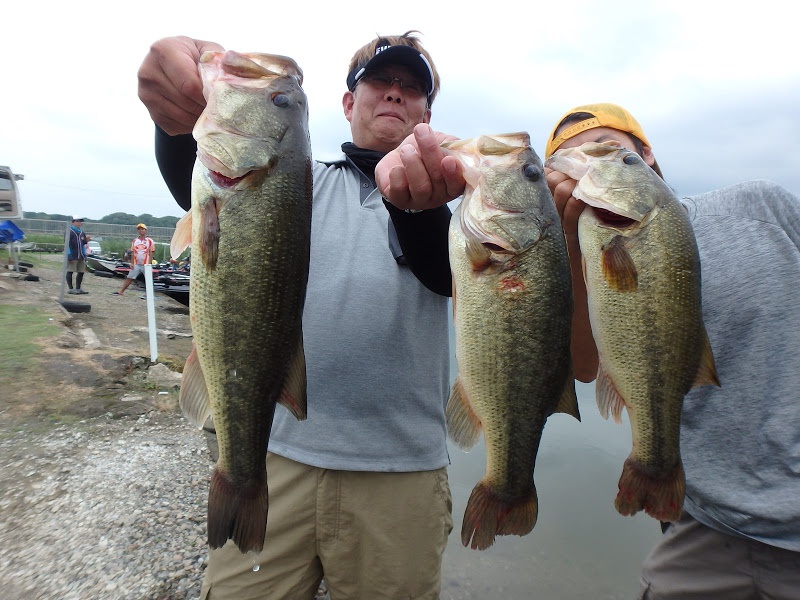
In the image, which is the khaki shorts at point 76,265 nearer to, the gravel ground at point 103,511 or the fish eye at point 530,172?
the gravel ground at point 103,511

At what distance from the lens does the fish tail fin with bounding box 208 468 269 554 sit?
1711mm

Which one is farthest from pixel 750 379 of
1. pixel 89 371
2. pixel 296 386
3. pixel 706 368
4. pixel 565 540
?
pixel 89 371

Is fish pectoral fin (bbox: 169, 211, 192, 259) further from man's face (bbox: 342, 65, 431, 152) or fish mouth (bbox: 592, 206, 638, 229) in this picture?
fish mouth (bbox: 592, 206, 638, 229)

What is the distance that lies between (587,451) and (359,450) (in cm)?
673

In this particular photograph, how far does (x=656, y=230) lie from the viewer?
1887 millimetres

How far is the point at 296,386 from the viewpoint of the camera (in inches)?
71.4

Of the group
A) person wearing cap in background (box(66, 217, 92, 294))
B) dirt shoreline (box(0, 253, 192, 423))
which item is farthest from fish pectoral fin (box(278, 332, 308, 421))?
person wearing cap in background (box(66, 217, 92, 294))

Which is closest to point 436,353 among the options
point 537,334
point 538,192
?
point 537,334

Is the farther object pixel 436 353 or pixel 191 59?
pixel 436 353

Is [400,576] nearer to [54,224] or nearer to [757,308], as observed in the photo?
[757,308]

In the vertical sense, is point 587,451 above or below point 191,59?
below

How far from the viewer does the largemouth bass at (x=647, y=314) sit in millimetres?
1855

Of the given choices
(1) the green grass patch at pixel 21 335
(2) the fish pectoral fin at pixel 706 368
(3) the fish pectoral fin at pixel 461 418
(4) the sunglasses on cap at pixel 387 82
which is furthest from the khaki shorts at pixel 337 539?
(1) the green grass patch at pixel 21 335

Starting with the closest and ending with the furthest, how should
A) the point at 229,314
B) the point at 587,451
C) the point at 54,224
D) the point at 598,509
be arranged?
the point at 229,314, the point at 598,509, the point at 587,451, the point at 54,224
